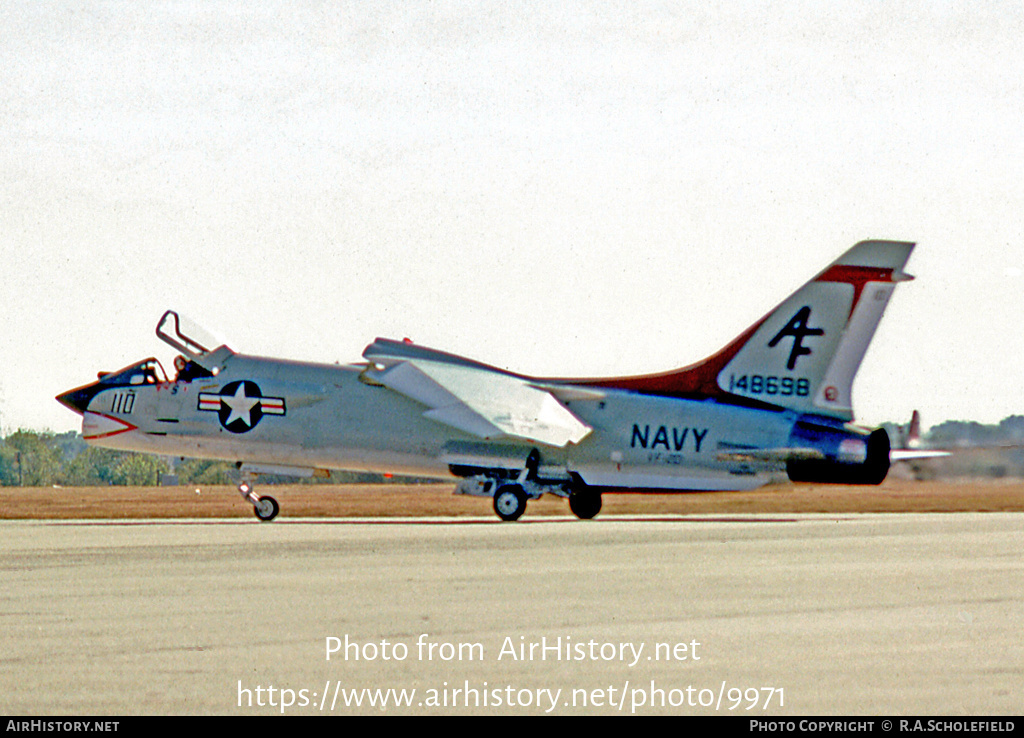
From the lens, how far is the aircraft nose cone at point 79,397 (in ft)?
114

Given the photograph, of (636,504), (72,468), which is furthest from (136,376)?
(72,468)

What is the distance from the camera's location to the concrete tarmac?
8180 mm

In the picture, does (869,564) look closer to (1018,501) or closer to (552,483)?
(552,483)

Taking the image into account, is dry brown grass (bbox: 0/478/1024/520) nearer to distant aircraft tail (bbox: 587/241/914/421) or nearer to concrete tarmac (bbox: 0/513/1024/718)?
distant aircraft tail (bbox: 587/241/914/421)

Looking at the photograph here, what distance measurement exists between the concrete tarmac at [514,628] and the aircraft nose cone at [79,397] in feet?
43.0

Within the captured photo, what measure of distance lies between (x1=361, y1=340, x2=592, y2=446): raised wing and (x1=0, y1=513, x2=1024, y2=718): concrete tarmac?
9.03 m

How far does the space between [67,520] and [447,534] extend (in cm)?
1173

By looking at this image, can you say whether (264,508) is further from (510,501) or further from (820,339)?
(820,339)

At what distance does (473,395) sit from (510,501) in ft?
8.49

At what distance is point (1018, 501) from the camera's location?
129ft

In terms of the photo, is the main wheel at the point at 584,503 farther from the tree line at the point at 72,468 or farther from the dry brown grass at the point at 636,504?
the tree line at the point at 72,468

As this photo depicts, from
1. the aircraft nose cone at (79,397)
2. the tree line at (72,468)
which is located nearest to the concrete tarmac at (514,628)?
the aircraft nose cone at (79,397)

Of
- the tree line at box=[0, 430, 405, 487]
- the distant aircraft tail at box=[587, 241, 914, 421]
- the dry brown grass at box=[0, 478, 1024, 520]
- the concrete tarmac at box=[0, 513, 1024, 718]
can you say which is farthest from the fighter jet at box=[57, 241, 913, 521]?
the tree line at box=[0, 430, 405, 487]

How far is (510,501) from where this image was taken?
32.1m
